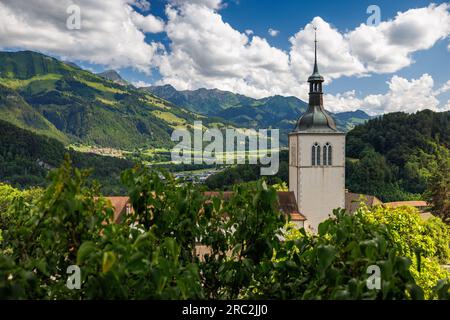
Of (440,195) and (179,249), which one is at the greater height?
(179,249)

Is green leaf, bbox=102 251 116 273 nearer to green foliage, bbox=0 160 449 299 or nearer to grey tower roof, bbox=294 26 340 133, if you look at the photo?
green foliage, bbox=0 160 449 299

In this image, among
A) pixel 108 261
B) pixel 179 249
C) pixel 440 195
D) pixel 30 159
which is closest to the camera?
pixel 108 261

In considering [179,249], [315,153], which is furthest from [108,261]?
[315,153]

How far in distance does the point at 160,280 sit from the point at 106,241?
63 centimetres

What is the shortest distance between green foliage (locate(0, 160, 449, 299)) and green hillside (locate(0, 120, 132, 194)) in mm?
132089

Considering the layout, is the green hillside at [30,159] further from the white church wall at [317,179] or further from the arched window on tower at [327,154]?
the arched window on tower at [327,154]

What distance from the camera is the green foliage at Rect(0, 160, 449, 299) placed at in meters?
2.93

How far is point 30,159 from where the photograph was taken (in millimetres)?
157500

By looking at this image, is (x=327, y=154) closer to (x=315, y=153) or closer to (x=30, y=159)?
(x=315, y=153)

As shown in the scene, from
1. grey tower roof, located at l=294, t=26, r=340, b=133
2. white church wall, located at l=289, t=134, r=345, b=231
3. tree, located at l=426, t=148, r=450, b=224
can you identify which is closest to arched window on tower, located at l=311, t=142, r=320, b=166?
white church wall, located at l=289, t=134, r=345, b=231

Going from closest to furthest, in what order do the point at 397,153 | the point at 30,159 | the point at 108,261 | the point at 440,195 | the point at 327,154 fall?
1. the point at 108,261
2. the point at 327,154
3. the point at 440,195
4. the point at 397,153
5. the point at 30,159

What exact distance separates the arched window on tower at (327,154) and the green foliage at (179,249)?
3470 cm

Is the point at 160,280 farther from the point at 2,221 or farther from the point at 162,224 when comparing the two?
the point at 2,221

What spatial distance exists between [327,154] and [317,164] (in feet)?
4.44
